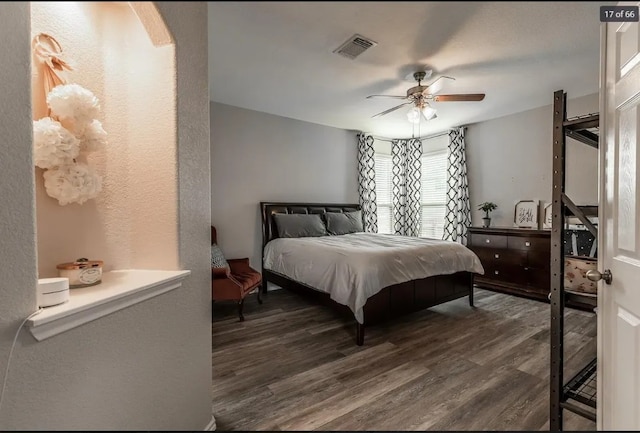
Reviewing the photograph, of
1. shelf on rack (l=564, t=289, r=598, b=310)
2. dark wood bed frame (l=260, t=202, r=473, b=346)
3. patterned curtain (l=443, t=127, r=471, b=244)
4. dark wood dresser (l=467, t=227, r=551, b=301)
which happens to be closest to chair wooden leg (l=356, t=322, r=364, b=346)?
dark wood bed frame (l=260, t=202, r=473, b=346)

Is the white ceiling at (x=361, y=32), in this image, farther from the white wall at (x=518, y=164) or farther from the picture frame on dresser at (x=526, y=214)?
the picture frame on dresser at (x=526, y=214)

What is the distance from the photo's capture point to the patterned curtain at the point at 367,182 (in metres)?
4.51

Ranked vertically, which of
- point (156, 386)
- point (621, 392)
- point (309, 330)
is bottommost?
point (309, 330)

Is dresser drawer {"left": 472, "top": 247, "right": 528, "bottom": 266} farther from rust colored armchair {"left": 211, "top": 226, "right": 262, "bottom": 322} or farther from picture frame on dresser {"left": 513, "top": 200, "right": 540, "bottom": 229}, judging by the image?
rust colored armchair {"left": 211, "top": 226, "right": 262, "bottom": 322}

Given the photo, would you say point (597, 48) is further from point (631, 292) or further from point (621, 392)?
point (621, 392)

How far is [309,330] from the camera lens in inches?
92.9

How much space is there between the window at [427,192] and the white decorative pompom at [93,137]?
4449 millimetres

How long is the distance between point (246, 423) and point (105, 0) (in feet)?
4.96

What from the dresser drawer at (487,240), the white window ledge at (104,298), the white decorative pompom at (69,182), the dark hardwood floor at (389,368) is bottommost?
the dark hardwood floor at (389,368)

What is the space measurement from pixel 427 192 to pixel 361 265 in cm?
301

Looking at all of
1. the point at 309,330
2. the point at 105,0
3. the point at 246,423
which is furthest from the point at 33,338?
the point at 309,330

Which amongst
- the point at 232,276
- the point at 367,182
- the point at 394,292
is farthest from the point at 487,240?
the point at 232,276

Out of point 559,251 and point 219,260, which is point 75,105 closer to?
point 219,260

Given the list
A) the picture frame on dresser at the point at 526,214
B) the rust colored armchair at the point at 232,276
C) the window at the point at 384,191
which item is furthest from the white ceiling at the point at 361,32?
the window at the point at 384,191
